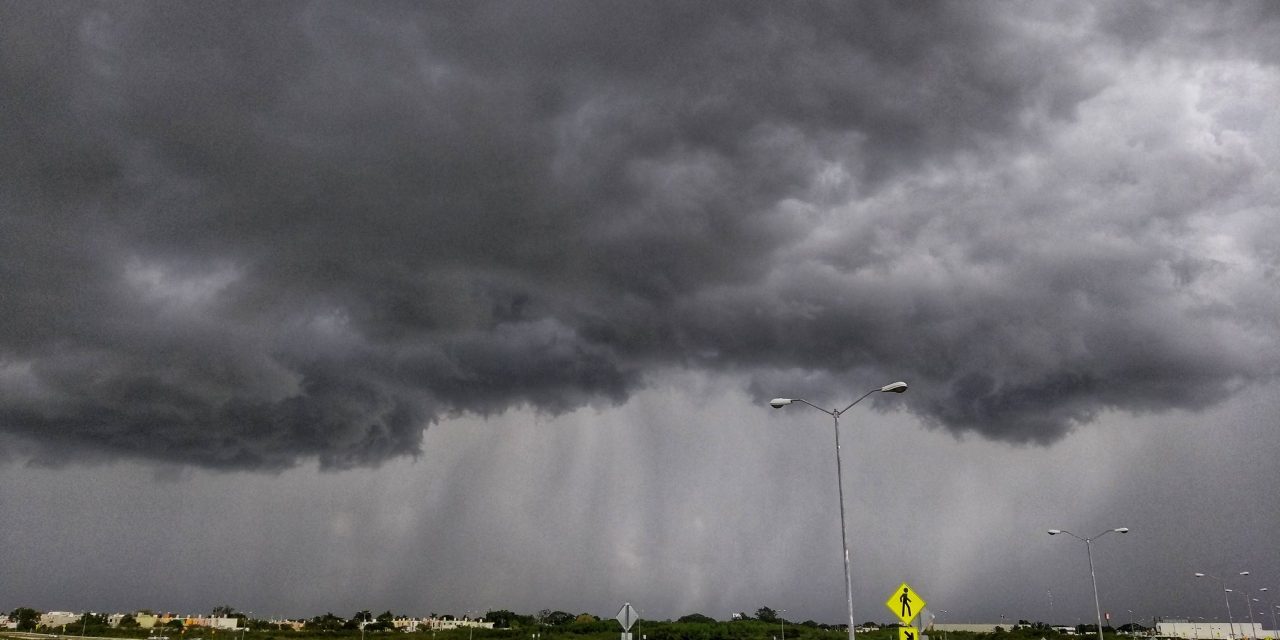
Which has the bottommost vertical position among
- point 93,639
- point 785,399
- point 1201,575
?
point 93,639

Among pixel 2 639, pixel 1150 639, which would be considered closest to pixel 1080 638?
pixel 1150 639

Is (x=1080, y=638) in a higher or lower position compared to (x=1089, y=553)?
lower

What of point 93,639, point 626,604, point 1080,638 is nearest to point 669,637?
point 1080,638

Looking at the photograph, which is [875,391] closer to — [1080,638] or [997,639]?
[997,639]

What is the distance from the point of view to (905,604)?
35719 millimetres

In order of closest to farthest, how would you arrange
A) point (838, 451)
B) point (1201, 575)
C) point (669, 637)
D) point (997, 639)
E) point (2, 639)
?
point (838, 451)
point (1201, 575)
point (2, 639)
point (997, 639)
point (669, 637)

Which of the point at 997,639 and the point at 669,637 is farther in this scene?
the point at 669,637

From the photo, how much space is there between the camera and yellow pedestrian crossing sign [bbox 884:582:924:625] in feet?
116

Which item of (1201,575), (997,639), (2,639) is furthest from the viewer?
(997,639)

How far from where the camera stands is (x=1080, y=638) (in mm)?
178625

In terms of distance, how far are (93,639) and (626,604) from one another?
7777 inches

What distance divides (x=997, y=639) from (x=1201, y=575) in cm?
8035

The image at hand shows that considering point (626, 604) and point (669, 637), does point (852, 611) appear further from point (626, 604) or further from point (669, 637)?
point (669, 637)

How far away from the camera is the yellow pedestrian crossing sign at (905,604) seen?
35219 mm
